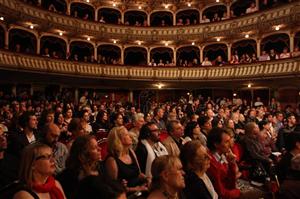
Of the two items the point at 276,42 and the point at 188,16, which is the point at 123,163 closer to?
the point at 276,42

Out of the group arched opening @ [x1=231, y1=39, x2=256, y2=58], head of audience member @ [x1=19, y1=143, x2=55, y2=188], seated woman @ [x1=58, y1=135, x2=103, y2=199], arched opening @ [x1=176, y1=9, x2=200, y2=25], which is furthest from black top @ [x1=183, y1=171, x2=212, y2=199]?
arched opening @ [x1=176, y1=9, x2=200, y2=25]

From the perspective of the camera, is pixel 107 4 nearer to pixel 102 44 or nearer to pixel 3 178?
pixel 102 44

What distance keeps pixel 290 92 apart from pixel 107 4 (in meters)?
14.5

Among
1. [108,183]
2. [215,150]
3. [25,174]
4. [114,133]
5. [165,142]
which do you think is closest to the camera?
[108,183]

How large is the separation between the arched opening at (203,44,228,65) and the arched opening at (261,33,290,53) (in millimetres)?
2740

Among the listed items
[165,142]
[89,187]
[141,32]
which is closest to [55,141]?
[165,142]

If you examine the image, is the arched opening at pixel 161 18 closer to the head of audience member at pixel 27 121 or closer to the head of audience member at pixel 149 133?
the head of audience member at pixel 27 121

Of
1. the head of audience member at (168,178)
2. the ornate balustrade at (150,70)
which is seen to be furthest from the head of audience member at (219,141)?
the ornate balustrade at (150,70)

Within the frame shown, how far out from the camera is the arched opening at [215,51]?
19922 mm

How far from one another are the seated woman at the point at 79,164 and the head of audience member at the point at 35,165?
0.37 metres

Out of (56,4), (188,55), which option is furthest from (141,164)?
(188,55)

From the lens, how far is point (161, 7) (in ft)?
72.0

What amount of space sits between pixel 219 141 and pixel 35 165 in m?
2.23

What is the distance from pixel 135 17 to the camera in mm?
22625
